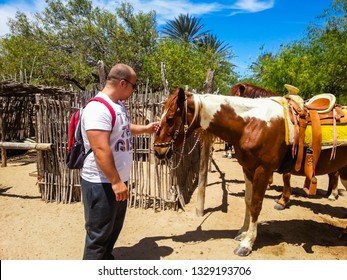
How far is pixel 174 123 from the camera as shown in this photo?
124 inches

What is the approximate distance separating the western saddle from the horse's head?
132 cm

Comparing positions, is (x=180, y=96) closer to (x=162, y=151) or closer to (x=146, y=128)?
(x=146, y=128)

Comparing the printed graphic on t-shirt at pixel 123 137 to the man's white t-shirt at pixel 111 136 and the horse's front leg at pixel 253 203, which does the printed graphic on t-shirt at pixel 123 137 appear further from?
the horse's front leg at pixel 253 203

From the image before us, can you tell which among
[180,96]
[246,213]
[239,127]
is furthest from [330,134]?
[180,96]

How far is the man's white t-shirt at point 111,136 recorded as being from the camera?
2.19 m

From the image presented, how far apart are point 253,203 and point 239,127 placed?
1.02m

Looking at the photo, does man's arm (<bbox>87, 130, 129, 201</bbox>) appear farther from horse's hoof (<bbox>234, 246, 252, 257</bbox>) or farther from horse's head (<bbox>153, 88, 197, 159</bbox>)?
horse's hoof (<bbox>234, 246, 252, 257</bbox>)

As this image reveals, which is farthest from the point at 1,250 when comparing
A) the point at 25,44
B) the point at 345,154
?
the point at 25,44

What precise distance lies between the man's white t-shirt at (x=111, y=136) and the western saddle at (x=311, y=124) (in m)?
2.10

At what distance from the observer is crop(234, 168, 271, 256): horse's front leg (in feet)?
10.8

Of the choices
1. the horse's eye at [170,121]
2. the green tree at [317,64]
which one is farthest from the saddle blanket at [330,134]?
the green tree at [317,64]

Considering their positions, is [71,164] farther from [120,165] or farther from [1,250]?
[1,250]

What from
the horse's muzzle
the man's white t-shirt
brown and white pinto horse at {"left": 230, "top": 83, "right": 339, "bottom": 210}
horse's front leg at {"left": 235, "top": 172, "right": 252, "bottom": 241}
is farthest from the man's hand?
brown and white pinto horse at {"left": 230, "top": 83, "right": 339, "bottom": 210}

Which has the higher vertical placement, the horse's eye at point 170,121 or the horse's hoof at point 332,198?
the horse's eye at point 170,121
